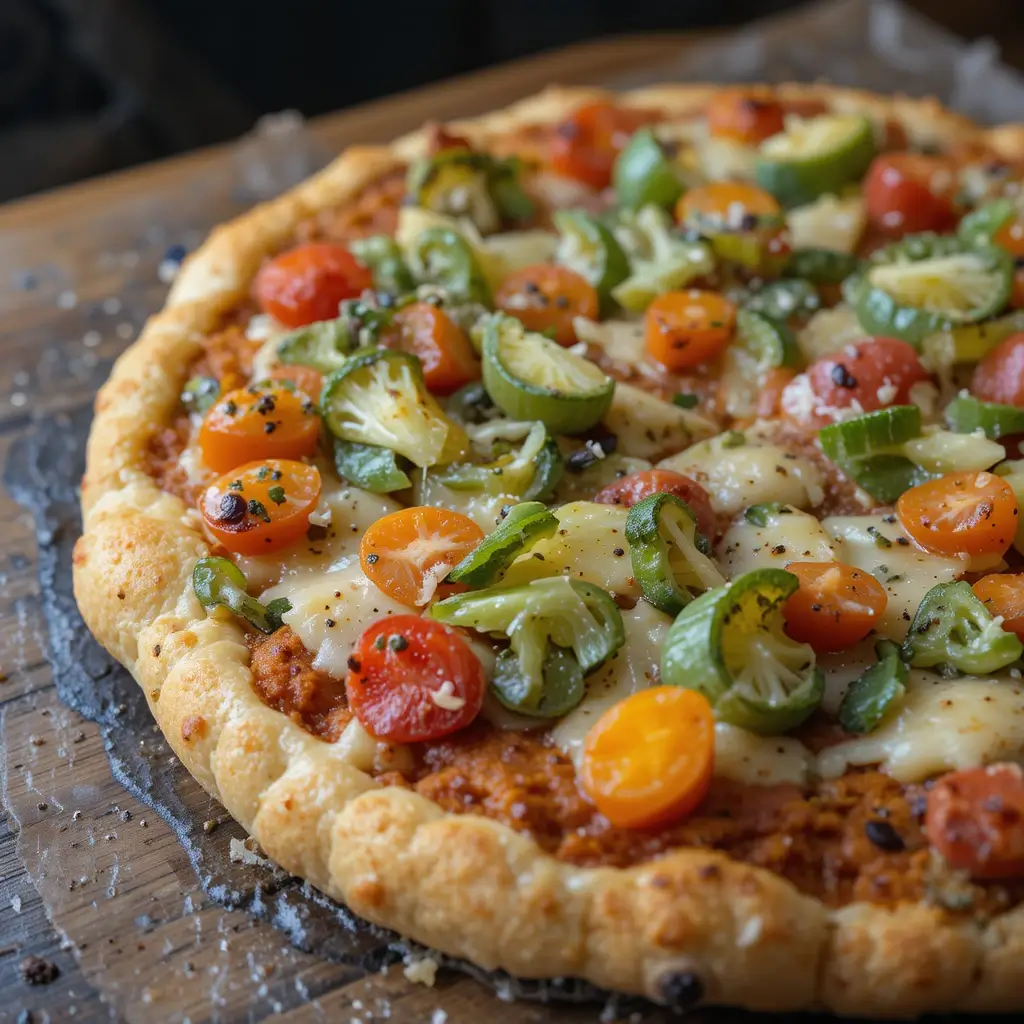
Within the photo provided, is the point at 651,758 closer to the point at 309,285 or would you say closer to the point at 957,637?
the point at 957,637

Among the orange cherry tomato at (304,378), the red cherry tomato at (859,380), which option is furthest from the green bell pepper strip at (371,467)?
the red cherry tomato at (859,380)

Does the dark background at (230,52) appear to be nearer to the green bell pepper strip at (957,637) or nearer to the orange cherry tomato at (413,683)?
the orange cherry tomato at (413,683)

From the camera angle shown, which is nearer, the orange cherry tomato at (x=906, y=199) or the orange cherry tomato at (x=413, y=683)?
the orange cherry tomato at (x=413, y=683)

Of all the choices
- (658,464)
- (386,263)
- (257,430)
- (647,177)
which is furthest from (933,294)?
(257,430)

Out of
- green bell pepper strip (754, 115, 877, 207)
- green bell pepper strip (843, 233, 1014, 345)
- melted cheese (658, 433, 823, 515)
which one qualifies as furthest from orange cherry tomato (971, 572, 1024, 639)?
green bell pepper strip (754, 115, 877, 207)

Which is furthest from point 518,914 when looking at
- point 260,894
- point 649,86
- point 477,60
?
point 477,60
